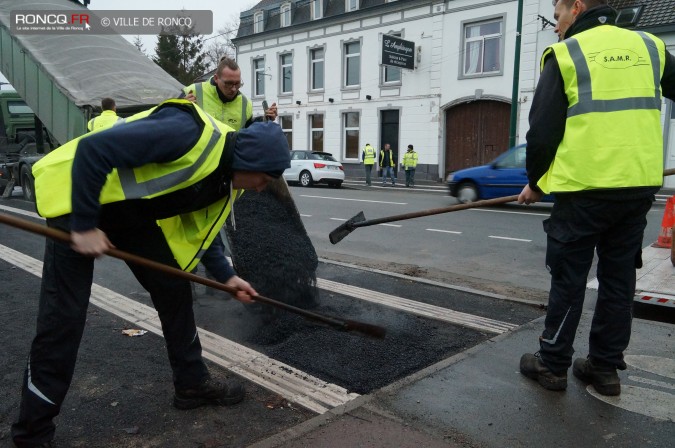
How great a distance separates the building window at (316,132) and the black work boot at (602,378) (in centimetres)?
2495

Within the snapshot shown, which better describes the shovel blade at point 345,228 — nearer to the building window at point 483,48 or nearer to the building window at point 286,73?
the building window at point 483,48

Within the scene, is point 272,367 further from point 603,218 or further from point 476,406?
point 603,218

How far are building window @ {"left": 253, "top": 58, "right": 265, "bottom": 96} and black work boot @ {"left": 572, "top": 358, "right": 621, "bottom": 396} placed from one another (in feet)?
95.5

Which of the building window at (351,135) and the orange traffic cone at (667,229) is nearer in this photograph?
the orange traffic cone at (667,229)

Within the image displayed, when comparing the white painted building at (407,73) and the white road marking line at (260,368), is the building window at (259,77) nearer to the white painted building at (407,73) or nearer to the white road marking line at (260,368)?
the white painted building at (407,73)

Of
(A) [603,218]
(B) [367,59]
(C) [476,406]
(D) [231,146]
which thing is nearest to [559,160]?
(A) [603,218]

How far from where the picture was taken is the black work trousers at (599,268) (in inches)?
112

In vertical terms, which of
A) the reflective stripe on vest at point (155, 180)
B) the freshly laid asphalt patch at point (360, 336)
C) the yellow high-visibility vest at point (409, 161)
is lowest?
the freshly laid asphalt patch at point (360, 336)

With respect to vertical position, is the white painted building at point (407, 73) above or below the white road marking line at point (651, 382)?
above

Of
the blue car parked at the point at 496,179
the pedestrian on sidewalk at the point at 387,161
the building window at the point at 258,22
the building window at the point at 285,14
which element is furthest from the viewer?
the building window at the point at 258,22

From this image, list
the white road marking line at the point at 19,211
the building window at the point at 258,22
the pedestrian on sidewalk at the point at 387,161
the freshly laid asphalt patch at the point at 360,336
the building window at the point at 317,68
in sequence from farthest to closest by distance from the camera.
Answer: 1. the building window at the point at 258,22
2. the building window at the point at 317,68
3. the pedestrian on sidewalk at the point at 387,161
4. the white road marking line at the point at 19,211
5. the freshly laid asphalt patch at the point at 360,336

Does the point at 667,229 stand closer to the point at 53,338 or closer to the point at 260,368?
the point at 260,368

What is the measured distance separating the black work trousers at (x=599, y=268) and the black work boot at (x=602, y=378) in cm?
4

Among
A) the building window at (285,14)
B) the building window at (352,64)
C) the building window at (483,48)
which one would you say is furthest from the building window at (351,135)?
the building window at (285,14)
